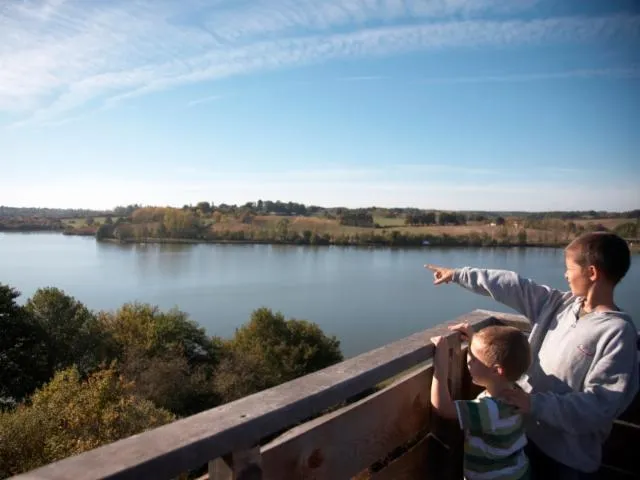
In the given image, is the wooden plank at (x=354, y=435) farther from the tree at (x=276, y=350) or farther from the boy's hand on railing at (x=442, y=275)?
the tree at (x=276, y=350)

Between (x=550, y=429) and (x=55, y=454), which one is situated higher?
(x=550, y=429)

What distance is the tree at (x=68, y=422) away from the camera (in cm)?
1555

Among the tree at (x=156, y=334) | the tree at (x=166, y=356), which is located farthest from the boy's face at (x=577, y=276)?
the tree at (x=156, y=334)

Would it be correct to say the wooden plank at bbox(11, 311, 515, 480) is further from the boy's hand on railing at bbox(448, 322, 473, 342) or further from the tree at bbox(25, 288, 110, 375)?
the tree at bbox(25, 288, 110, 375)

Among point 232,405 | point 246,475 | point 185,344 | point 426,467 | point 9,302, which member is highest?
point 232,405

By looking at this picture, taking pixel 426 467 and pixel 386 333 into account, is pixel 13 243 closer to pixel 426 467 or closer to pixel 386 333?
pixel 386 333

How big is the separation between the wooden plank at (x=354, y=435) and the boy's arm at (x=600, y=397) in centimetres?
46

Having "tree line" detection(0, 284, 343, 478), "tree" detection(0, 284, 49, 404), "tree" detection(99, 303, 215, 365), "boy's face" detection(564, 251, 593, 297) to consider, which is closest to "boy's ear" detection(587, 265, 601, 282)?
"boy's face" detection(564, 251, 593, 297)

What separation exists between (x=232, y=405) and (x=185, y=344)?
31271mm

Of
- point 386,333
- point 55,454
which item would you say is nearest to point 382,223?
point 386,333

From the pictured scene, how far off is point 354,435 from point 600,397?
2.59ft

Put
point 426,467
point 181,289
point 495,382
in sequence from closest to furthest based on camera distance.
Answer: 1. point 495,382
2. point 426,467
3. point 181,289

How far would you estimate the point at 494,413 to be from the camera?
162 centimetres

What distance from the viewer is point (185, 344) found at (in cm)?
3091
